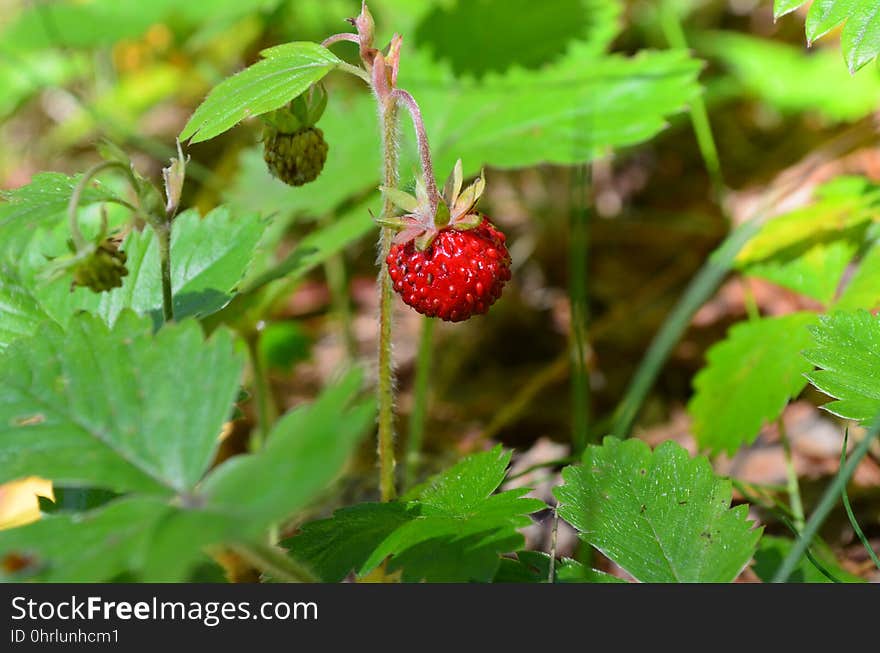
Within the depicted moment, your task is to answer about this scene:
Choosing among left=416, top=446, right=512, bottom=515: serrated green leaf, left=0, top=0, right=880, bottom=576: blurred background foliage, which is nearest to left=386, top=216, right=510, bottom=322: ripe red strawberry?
left=416, top=446, right=512, bottom=515: serrated green leaf

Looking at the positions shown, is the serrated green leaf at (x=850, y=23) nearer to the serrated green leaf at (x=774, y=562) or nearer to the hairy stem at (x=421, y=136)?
the hairy stem at (x=421, y=136)

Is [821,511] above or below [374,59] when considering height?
below

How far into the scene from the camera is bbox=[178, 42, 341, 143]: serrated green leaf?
122 cm

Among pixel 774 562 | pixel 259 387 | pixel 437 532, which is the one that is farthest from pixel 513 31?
pixel 437 532

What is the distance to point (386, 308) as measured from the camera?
1389mm

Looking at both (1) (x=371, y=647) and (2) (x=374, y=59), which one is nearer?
(1) (x=371, y=647)

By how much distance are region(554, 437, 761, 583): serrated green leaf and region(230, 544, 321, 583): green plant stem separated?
367mm

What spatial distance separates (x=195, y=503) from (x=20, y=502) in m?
1.56

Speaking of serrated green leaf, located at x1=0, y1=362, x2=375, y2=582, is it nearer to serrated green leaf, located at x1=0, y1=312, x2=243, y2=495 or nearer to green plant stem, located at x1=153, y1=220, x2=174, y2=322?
serrated green leaf, located at x1=0, y1=312, x2=243, y2=495

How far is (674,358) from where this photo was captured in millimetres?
2541

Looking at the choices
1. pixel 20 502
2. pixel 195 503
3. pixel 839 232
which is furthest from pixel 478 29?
pixel 195 503

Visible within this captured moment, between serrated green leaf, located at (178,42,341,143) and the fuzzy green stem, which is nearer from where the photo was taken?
the fuzzy green stem

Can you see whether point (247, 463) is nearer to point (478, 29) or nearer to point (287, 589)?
point (287, 589)

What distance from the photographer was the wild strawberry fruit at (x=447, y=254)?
1252mm
